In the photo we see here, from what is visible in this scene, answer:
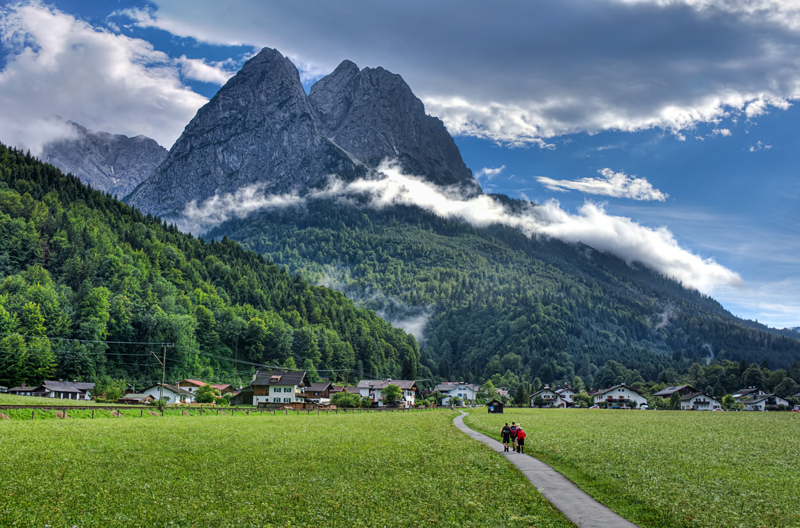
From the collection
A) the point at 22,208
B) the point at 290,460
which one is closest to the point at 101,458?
the point at 290,460

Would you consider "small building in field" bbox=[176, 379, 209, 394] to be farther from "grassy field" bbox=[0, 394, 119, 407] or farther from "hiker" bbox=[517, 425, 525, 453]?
"hiker" bbox=[517, 425, 525, 453]

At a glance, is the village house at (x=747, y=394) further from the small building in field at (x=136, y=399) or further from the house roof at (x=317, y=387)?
the small building in field at (x=136, y=399)

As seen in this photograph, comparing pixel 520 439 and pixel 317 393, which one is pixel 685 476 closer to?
pixel 520 439

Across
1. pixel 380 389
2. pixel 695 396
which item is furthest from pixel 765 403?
pixel 380 389

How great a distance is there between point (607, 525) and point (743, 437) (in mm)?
39668

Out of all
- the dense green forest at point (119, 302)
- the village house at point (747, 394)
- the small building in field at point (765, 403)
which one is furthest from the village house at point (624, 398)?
the dense green forest at point (119, 302)

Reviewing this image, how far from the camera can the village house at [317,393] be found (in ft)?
440

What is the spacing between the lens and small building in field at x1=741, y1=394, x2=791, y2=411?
157 meters

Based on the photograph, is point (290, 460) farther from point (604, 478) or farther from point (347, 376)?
point (347, 376)

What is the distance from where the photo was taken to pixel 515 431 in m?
37.9

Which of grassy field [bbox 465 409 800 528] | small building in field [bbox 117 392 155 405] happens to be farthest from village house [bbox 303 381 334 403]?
grassy field [bbox 465 409 800 528]

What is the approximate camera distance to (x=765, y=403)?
16050 cm

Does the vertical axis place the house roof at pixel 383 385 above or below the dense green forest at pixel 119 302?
below

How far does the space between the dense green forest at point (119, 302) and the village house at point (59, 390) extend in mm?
1723
